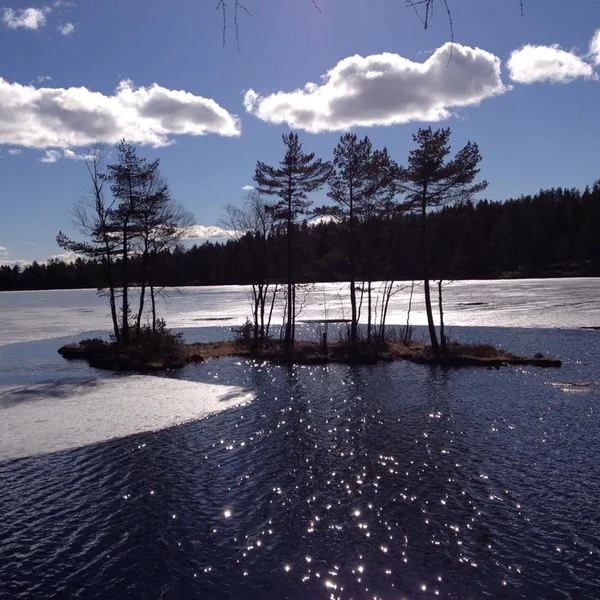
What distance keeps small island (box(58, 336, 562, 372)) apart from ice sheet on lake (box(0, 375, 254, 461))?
233 inches

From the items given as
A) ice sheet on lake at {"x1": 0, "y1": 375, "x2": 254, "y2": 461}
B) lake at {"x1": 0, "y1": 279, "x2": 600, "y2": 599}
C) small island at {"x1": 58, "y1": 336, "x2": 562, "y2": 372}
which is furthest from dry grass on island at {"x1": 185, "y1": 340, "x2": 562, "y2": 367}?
ice sheet on lake at {"x1": 0, "y1": 375, "x2": 254, "y2": 461}

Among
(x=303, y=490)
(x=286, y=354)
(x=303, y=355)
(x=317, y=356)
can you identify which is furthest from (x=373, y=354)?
(x=303, y=490)

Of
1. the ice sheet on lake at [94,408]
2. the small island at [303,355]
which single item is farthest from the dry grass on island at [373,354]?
the ice sheet on lake at [94,408]

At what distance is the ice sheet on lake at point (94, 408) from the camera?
16.7 metres

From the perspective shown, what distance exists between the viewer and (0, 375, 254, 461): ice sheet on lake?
16.7m

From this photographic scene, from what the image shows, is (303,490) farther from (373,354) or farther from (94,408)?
(373,354)

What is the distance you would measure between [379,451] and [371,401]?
22.8 ft

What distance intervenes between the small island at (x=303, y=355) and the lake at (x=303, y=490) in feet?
20.0

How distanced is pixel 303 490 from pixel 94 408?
11.7 metres

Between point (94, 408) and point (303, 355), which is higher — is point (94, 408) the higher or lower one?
the higher one

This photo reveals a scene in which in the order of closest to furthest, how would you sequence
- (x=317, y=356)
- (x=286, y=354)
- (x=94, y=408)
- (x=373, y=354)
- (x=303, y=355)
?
(x=94, y=408)
(x=373, y=354)
(x=317, y=356)
(x=303, y=355)
(x=286, y=354)

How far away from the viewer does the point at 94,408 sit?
68.7 ft

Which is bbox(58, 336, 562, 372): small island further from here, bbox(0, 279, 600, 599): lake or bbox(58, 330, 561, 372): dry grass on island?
bbox(0, 279, 600, 599): lake

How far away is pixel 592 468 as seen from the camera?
42.8ft
